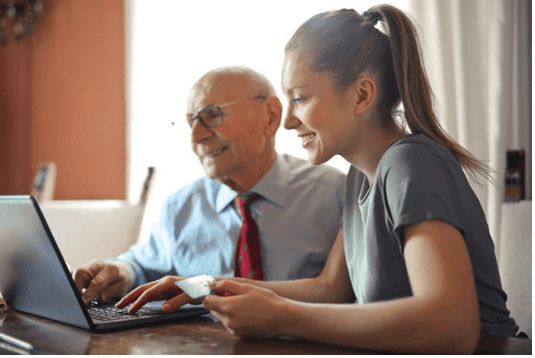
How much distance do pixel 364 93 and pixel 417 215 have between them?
343 millimetres

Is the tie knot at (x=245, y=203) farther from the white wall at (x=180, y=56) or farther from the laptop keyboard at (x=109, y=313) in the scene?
the white wall at (x=180, y=56)

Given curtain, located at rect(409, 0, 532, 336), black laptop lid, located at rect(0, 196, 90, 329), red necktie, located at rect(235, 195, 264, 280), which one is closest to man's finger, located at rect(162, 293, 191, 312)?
black laptop lid, located at rect(0, 196, 90, 329)

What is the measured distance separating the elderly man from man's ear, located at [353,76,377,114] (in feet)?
2.01

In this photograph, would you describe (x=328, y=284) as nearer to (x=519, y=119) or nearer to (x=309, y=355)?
(x=309, y=355)

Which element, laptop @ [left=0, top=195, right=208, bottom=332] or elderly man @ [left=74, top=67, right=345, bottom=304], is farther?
elderly man @ [left=74, top=67, right=345, bottom=304]

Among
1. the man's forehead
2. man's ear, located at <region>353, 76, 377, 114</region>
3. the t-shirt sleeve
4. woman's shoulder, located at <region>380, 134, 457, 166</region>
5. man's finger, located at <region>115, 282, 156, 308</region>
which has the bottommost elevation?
man's finger, located at <region>115, 282, 156, 308</region>

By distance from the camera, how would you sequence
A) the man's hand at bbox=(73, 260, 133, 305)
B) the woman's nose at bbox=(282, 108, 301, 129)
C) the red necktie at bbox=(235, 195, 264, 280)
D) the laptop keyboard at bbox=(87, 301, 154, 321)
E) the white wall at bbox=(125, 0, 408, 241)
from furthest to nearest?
the white wall at bbox=(125, 0, 408, 241) → the red necktie at bbox=(235, 195, 264, 280) → the man's hand at bbox=(73, 260, 133, 305) → the woman's nose at bbox=(282, 108, 301, 129) → the laptop keyboard at bbox=(87, 301, 154, 321)

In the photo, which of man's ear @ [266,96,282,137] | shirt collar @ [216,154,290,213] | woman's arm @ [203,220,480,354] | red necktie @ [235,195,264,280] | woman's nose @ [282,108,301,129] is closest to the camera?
woman's arm @ [203,220,480,354]

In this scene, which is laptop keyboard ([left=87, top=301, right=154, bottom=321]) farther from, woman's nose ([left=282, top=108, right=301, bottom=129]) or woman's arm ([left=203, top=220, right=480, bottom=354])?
woman's nose ([left=282, top=108, right=301, bottom=129])

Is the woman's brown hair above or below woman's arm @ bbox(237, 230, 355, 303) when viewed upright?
above

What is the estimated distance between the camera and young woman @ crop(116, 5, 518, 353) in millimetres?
741

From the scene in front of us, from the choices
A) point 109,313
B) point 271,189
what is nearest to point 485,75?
point 271,189

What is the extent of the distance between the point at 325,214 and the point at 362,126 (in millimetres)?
585

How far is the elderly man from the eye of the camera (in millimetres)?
1595
